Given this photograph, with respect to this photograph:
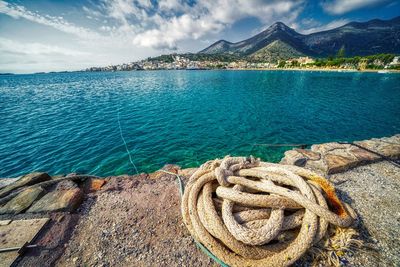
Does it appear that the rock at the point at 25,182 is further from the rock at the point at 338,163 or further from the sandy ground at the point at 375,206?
the rock at the point at 338,163

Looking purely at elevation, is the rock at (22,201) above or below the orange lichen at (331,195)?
below

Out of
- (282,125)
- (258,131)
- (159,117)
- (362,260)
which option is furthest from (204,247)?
(159,117)

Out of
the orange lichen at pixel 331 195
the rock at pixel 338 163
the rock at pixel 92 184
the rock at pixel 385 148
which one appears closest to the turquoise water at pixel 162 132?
the rock at pixel 92 184

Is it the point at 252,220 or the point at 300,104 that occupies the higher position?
the point at 252,220

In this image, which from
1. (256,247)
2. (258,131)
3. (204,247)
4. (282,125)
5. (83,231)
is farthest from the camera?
(282,125)

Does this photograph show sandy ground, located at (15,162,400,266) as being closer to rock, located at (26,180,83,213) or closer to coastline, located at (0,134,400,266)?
coastline, located at (0,134,400,266)

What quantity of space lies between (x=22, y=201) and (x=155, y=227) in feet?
11.3

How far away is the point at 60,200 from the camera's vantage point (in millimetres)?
3760

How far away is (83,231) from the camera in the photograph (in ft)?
10.4

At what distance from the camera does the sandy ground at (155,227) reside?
269 centimetres

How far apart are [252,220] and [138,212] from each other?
2.50 m

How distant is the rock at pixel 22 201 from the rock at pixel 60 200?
19cm

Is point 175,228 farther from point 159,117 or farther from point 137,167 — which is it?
point 159,117

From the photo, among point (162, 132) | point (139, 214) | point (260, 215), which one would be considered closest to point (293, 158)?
point (260, 215)
